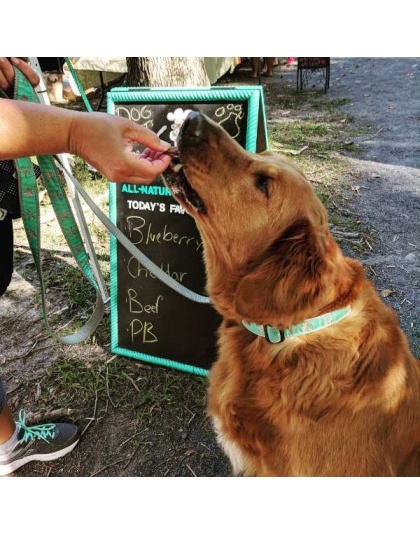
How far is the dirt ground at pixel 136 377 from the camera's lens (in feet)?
8.86

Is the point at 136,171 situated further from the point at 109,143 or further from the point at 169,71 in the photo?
the point at 169,71

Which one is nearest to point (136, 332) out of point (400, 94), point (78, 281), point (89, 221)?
point (78, 281)

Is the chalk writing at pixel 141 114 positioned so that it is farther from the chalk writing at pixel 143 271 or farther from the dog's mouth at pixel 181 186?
the chalk writing at pixel 143 271

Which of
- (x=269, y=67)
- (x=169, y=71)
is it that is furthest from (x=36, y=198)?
(x=269, y=67)

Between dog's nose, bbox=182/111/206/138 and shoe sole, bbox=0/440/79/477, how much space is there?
6.85 feet

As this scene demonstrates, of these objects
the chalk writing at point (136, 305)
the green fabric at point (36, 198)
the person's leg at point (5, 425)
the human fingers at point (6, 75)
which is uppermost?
the human fingers at point (6, 75)

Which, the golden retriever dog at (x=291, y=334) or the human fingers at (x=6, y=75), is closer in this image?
the golden retriever dog at (x=291, y=334)

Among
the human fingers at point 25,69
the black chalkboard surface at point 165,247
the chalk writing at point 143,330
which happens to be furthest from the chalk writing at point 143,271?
the human fingers at point 25,69

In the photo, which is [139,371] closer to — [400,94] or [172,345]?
[172,345]

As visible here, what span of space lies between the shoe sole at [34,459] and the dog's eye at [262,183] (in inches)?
79.4

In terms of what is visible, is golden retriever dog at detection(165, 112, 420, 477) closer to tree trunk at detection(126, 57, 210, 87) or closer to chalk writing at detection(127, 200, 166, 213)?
chalk writing at detection(127, 200, 166, 213)

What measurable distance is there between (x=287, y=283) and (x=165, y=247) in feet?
4.23

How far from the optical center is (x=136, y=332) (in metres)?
3.23

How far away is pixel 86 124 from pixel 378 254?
3575mm
